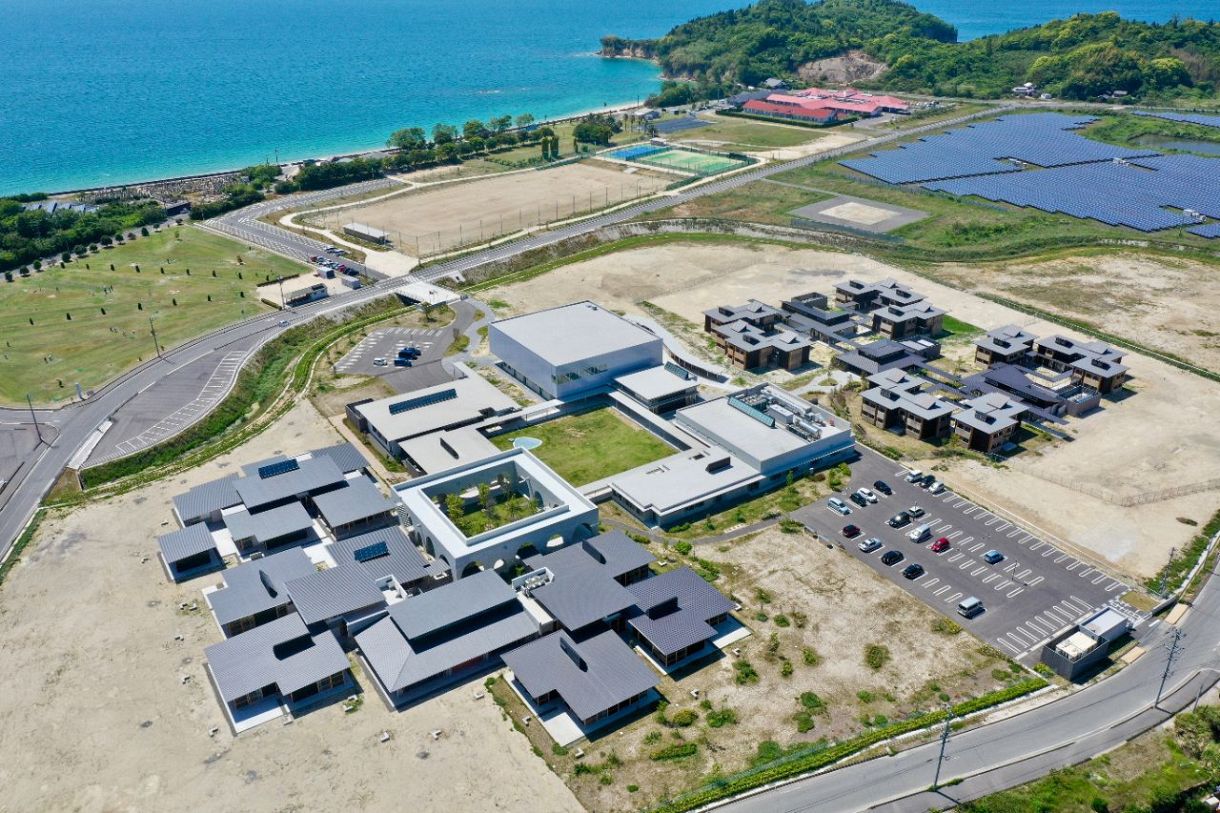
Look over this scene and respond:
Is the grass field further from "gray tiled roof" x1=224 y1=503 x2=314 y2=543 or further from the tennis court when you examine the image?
the tennis court

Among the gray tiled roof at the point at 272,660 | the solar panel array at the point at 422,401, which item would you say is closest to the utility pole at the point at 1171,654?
the gray tiled roof at the point at 272,660

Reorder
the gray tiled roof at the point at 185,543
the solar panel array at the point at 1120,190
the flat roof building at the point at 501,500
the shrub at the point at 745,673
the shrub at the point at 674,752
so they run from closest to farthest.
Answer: the shrub at the point at 674,752
the shrub at the point at 745,673
the gray tiled roof at the point at 185,543
the flat roof building at the point at 501,500
the solar panel array at the point at 1120,190

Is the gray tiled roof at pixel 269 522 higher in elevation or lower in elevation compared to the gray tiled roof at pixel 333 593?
higher

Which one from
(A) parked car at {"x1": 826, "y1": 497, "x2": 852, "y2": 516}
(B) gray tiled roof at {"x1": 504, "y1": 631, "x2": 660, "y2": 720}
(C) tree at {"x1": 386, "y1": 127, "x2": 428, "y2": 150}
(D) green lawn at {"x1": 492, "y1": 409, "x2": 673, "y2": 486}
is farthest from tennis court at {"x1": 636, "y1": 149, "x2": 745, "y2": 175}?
(B) gray tiled roof at {"x1": 504, "y1": 631, "x2": 660, "y2": 720}

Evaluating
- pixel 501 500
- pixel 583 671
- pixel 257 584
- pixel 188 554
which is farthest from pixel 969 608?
pixel 188 554

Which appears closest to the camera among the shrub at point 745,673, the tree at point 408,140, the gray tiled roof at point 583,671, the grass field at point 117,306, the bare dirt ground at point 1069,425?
the gray tiled roof at point 583,671

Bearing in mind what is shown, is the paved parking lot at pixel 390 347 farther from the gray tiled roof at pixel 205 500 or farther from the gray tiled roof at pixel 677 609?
the gray tiled roof at pixel 677 609

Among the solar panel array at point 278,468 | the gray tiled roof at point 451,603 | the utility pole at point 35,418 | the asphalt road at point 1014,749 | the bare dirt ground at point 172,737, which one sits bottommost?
the asphalt road at point 1014,749
